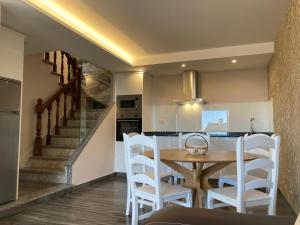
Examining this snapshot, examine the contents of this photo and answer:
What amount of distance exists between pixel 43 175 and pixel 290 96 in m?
3.90

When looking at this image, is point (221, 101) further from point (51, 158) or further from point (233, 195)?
point (51, 158)

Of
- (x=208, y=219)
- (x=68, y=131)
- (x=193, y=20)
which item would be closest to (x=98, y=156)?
(x=68, y=131)

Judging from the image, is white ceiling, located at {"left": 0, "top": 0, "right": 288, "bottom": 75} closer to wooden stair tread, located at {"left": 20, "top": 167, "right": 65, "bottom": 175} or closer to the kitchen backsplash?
the kitchen backsplash

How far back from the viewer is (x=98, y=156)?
15.6 feet

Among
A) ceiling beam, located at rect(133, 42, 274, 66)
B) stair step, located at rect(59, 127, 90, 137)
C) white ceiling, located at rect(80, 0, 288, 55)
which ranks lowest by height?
stair step, located at rect(59, 127, 90, 137)

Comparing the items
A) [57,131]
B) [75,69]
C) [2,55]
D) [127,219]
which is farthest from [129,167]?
[75,69]

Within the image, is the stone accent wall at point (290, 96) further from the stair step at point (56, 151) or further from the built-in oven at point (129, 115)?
the stair step at point (56, 151)

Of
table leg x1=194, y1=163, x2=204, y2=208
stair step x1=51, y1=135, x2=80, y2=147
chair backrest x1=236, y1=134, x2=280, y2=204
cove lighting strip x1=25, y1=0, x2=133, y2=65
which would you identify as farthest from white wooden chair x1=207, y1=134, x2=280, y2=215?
stair step x1=51, y1=135, x2=80, y2=147

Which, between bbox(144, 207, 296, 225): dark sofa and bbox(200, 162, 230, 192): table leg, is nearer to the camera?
bbox(144, 207, 296, 225): dark sofa

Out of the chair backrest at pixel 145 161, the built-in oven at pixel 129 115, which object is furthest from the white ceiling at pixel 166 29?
the chair backrest at pixel 145 161

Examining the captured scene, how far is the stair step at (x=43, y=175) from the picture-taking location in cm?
409

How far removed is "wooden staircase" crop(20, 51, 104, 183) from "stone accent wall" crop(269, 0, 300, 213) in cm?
324

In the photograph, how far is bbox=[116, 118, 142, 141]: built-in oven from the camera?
524cm

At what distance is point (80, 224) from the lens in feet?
8.65
